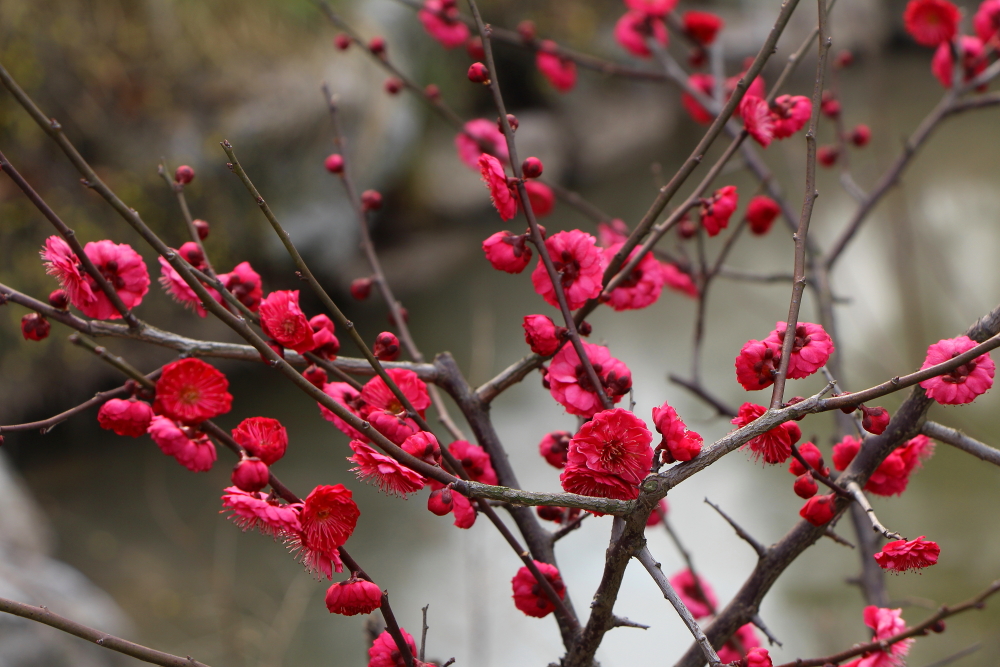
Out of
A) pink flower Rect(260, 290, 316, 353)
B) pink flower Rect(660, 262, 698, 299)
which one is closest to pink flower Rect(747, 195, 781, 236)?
pink flower Rect(660, 262, 698, 299)

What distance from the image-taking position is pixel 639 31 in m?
0.83

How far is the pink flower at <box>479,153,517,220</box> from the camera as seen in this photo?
32 centimetres

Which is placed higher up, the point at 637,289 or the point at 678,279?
the point at 678,279

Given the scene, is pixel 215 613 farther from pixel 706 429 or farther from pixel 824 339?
pixel 824 339

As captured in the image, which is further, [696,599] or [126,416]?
[696,599]

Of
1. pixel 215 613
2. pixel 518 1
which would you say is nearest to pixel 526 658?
pixel 215 613

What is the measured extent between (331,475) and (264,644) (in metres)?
0.44

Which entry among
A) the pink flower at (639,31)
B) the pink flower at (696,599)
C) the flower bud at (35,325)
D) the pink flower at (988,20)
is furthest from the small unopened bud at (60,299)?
the pink flower at (988,20)

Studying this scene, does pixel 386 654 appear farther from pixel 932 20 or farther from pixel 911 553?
pixel 932 20

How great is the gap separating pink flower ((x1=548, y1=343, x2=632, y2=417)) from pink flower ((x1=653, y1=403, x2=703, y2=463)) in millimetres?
46

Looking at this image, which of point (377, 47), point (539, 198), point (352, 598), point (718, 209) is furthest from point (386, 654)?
point (377, 47)

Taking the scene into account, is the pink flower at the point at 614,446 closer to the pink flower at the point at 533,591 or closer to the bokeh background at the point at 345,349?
the pink flower at the point at 533,591

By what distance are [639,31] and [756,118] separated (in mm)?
495

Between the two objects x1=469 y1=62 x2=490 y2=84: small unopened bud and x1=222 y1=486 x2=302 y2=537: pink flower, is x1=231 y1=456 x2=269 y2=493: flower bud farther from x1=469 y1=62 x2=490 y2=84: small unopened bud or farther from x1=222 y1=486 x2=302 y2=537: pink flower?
x1=469 y1=62 x2=490 y2=84: small unopened bud
